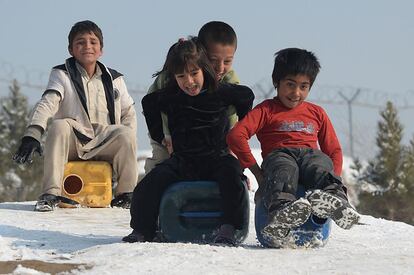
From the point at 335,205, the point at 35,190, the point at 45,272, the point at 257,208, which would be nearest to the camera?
the point at 45,272

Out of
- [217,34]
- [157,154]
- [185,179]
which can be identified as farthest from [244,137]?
[157,154]

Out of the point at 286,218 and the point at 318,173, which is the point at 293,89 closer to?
the point at 318,173

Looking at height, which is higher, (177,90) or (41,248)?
(177,90)

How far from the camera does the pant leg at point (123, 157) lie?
30.5 ft

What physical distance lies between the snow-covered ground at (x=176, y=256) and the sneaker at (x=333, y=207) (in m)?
0.22

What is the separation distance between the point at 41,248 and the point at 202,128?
1318 millimetres

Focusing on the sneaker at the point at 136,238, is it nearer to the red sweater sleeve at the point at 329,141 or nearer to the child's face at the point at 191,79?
the child's face at the point at 191,79

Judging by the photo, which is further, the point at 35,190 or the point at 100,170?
the point at 35,190

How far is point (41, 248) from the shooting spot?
6480 millimetres

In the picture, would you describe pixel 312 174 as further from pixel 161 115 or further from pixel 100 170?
pixel 100 170

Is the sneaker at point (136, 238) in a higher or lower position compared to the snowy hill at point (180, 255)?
higher

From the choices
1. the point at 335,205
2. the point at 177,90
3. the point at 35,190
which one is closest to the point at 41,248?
the point at 177,90

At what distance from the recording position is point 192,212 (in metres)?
6.67

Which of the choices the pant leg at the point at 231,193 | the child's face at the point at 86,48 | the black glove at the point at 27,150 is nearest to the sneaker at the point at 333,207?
the pant leg at the point at 231,193
